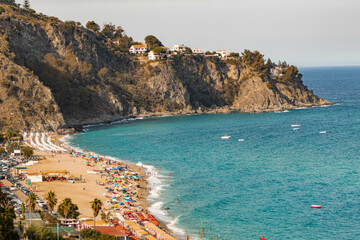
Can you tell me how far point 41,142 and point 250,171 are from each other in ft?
148

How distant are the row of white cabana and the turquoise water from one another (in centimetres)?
637

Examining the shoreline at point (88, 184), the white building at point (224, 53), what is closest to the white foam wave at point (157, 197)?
Answer: the shoreline at point (88, 184)

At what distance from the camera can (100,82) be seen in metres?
138

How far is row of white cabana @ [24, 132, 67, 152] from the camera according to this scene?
278 ft

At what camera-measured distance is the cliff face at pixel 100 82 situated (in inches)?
4259

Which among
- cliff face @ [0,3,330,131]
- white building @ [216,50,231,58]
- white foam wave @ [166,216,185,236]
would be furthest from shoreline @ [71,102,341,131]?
white foam wave @ [166,216,185,236]

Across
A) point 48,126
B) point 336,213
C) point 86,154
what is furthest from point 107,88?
point 336,213

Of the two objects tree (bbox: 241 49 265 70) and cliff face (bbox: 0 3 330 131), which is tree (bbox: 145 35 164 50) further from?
tree (bbox: 241 49 265 70)

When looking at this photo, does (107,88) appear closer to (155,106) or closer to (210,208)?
(155,106)

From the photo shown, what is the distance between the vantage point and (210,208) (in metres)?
51.7

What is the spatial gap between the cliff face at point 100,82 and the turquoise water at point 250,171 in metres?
12.5

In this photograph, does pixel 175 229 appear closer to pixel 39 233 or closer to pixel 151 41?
pixel 39 233

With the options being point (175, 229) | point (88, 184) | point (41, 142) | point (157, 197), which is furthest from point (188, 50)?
point (175, 229)

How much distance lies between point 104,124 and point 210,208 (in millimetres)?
76774
